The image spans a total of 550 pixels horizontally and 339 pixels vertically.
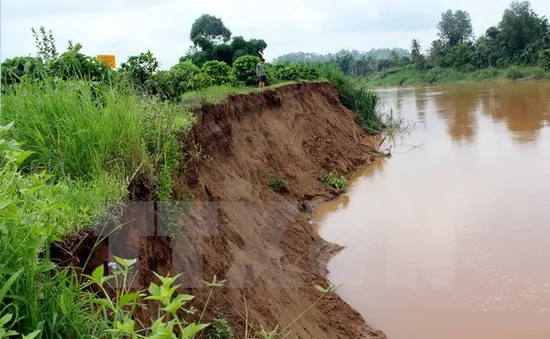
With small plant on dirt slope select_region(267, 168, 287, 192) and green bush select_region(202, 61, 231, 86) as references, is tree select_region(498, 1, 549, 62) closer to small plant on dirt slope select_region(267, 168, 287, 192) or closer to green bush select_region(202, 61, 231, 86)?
green bush select_region(202, 61, 231, 86)

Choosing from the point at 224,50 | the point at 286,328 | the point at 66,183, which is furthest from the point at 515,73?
the point at 66,183

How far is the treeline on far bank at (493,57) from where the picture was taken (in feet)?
178

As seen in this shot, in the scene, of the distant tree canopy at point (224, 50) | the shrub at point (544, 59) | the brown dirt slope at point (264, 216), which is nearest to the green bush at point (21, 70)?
the brown dirt slope at point (264, 216)

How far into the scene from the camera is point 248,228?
320 inches

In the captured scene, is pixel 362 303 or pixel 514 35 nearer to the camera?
pixel 362 303

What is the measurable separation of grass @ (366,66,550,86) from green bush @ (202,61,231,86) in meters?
44.9

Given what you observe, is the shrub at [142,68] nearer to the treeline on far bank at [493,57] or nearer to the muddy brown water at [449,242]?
the muddy brown water at [449,242]

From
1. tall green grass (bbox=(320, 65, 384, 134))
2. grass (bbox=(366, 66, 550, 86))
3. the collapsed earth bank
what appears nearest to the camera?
the collapsed earth bank

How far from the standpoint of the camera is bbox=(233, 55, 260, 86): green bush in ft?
54.3

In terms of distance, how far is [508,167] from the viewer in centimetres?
1605

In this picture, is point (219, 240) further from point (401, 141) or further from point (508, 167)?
point (401, 141)

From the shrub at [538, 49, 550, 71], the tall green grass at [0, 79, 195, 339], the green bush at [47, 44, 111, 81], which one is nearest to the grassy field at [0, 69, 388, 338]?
the tall green grass at [0, 79, 195, 339]

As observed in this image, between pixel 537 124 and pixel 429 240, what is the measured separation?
17.8 m

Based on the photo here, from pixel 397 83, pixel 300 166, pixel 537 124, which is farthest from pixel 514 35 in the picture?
pixel 300 166
